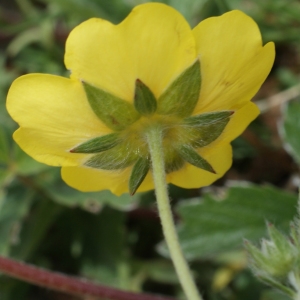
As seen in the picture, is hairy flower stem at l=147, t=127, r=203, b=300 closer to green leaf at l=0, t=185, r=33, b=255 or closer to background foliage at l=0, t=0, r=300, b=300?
background foliage at l=0, t=0, r=300, b=300

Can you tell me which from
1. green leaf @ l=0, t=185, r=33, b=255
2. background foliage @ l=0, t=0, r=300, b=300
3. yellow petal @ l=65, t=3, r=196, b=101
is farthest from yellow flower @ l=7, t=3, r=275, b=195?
green leaf @ l=0, t=185, r=33, b=255

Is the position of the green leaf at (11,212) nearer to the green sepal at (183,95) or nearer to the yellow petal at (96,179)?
the yellow petal at (96,179)

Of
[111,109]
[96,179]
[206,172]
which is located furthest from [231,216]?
[111,109]

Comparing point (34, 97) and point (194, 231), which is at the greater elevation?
point (34, 97)

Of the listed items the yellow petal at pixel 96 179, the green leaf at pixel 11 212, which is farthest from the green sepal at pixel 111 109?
the green leaf at pixel 11 212

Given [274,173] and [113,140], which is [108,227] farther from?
[113,140]

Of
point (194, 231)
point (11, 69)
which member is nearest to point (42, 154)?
point (194, 231)

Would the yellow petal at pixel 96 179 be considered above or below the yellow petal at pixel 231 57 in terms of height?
below
